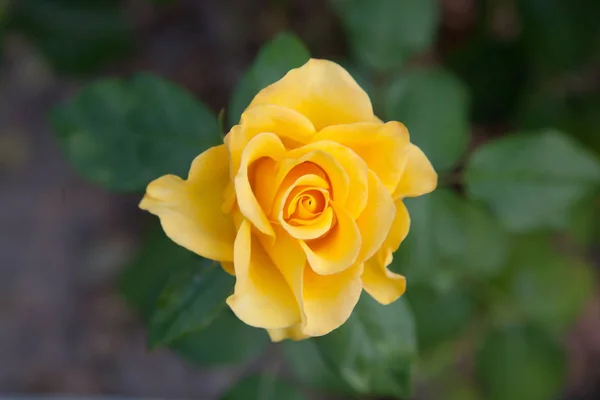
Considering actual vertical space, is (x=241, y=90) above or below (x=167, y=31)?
above

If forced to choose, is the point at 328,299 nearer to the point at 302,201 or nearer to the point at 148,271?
the point at 302,201

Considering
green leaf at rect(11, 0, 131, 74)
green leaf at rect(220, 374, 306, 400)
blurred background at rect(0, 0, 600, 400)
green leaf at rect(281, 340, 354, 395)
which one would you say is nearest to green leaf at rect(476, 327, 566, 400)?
blurred background at rect(0, 0, 600, 400)

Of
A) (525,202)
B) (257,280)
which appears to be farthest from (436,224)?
(257,280)

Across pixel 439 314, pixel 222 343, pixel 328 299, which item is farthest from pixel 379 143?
pixel 439 314

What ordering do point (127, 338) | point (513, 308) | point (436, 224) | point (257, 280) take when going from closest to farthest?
point (257, 280) < point (436, 224) < point (513, 308) < point (127, 338)

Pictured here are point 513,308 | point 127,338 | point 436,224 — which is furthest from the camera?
point 127,338

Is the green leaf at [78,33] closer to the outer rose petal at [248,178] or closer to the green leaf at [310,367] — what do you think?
the green leaf at [310,367]

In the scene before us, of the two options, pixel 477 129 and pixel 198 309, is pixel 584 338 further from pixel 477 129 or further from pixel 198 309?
pixel 198 309

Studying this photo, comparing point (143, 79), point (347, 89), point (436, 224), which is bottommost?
point (436, 224)
